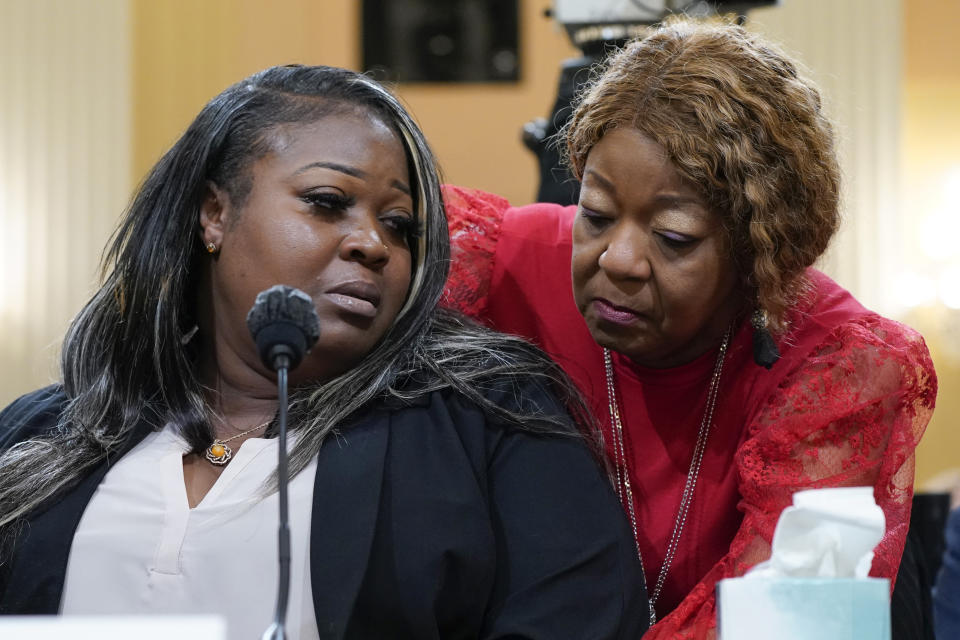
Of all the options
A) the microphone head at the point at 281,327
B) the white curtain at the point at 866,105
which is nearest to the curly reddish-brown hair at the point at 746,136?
the microphone head at the point at 281,327

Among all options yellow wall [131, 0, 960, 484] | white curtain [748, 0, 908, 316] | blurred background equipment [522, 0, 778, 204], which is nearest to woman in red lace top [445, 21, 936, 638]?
blurred background equipment [522, 0, 778, 204]

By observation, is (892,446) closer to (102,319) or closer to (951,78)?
(102,319)

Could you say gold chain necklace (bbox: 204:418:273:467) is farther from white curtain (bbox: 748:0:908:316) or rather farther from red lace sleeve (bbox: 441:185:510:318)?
white curtain (bbox: 748:0:908:316)

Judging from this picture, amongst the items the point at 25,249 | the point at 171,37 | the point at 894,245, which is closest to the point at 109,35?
the point at 171,37

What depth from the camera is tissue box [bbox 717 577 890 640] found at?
0.93 m

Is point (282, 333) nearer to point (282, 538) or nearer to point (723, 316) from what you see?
point (282, 538)

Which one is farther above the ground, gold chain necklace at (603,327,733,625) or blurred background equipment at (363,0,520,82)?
blurred background equipment at (363,0,520,82)

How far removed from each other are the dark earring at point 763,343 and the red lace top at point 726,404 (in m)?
0.04

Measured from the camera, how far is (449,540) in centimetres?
152

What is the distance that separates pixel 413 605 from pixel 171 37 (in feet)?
15.4

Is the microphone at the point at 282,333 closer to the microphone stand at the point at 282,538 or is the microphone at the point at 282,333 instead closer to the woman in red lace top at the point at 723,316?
the microphone stand at the point at 282,538

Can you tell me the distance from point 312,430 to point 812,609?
2.75ft

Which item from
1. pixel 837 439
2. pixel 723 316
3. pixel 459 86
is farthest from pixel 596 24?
pixel 459 86

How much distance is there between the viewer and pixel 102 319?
6.05 feet
